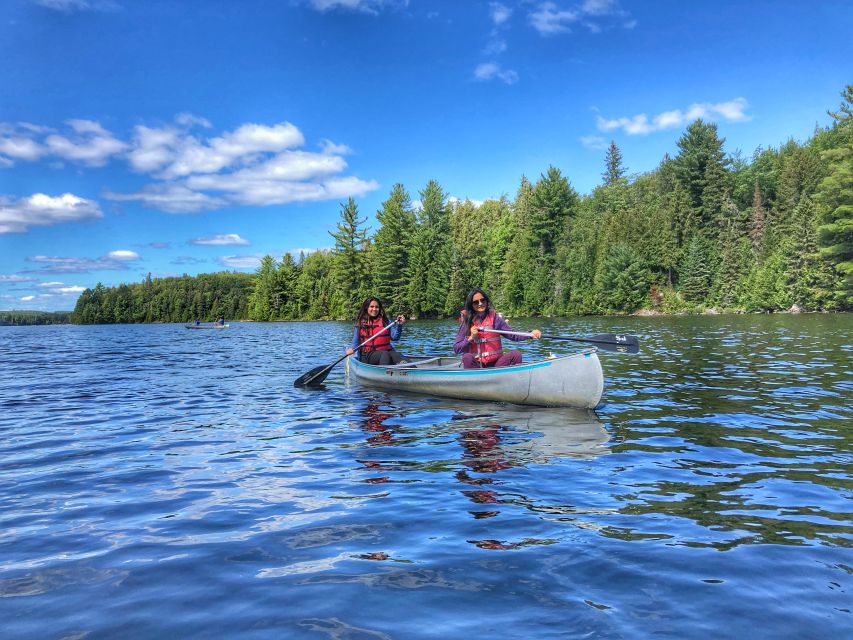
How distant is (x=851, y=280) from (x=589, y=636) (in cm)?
5530

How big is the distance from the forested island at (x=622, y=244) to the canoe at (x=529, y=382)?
56.1m

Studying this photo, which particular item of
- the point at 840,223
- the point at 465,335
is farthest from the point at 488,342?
the point at 840,223

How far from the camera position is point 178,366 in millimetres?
21250

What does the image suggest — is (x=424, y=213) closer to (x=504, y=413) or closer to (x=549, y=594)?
(x=504, y=413)

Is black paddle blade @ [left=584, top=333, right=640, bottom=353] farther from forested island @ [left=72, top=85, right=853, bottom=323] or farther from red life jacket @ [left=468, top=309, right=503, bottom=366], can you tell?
forested island @ [left=72, top=85, right=853, bottom=323]

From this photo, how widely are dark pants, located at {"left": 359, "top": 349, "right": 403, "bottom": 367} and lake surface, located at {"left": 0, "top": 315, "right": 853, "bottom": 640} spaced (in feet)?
13.9

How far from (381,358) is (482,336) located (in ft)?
13.6

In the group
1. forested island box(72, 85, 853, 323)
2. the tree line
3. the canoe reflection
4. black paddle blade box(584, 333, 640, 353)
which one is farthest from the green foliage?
the tree line

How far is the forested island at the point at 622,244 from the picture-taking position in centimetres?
6538

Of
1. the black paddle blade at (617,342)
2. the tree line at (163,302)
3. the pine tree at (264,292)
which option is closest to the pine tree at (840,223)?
the black paddle blade at (617,342)

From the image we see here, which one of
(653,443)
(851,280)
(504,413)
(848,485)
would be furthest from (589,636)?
(851,280)

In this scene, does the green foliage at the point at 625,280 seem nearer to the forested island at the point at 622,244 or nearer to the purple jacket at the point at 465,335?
the forested island at the point at 622,244

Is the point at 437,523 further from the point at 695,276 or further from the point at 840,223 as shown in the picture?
the point at 695,276

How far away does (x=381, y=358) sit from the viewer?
1511 centimetres
